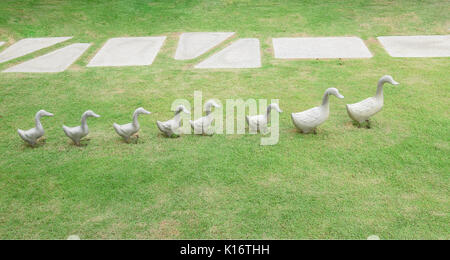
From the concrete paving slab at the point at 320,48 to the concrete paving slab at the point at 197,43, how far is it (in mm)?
1280

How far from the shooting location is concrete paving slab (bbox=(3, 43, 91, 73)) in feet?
25.0

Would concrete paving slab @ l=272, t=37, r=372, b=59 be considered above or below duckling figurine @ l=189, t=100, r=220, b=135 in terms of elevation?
above

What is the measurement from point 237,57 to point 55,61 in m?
3.70

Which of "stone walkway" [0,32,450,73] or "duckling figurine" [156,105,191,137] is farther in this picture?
"stone walkway" [0,32,450,73]

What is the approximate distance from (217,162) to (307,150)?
1.13 m

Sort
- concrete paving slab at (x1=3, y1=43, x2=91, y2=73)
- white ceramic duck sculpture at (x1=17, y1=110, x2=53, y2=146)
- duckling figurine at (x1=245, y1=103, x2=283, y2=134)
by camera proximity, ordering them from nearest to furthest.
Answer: white ceramic duck sculpture at (x1=17, y1=110, x2=53, y2=146) < duckling figurine at (x1=245, y1=103, x2=283, y2=134) < concrete paving slab at (x1=3, y1=43, x2=91, y2=73)

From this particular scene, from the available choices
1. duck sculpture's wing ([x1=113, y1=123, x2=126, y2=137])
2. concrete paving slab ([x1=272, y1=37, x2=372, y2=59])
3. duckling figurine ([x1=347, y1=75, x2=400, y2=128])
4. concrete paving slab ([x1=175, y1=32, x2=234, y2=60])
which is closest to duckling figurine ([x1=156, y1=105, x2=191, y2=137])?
duck sculpture's wing ([x1=113, y1=123, x2=126, y2=137])

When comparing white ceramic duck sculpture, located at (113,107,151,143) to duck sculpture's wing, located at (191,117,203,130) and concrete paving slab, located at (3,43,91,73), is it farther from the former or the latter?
concrete paving slab, located at (3,43,91,73)

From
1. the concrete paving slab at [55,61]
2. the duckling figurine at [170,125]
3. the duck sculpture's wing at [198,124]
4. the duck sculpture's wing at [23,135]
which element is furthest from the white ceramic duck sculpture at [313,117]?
the concrete paving slab at [55,61]

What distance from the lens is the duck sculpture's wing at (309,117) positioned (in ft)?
16.3

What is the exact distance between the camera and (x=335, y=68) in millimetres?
7203

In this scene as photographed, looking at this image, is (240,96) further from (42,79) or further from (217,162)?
(42,79)

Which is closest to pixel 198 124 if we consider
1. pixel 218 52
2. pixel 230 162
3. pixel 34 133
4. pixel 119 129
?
pixel 230 162

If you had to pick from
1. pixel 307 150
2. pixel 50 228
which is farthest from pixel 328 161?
pixel 50 228
